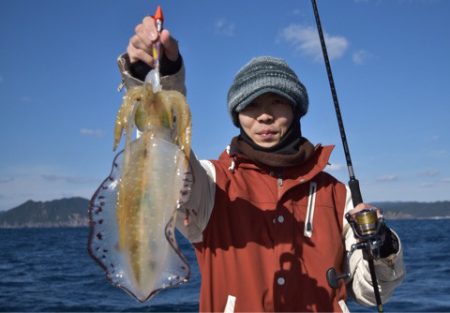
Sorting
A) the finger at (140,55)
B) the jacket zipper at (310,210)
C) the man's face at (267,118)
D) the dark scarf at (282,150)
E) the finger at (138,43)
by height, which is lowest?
the jacket zipper at (310,210)

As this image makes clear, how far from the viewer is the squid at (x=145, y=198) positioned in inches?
92.4

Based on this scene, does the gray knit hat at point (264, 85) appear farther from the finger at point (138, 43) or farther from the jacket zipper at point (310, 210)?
the finger at point (138, 43)

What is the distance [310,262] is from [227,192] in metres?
0.74

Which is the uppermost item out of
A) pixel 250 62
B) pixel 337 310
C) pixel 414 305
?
pixel 250 62

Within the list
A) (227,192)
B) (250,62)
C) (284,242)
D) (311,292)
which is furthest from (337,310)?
(250,62)

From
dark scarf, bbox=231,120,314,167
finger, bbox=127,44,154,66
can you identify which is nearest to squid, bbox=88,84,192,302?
finger, bbox=127,44,154,66

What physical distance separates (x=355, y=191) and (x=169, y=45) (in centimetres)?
185

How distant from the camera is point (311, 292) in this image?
3.25 m

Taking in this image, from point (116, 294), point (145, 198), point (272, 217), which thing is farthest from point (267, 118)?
point (116, 294)

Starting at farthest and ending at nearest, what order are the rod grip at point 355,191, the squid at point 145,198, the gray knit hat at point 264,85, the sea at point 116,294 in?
the sea at point 116,294, the rod grip at point 355,191, the gray knit hat at point 264,85, the squid at point 145,198

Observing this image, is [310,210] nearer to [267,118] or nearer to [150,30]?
[267,118]

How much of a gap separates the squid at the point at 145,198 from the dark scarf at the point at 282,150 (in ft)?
3.50

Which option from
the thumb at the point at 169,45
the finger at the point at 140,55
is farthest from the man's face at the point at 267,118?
the finger at the point at 140,55

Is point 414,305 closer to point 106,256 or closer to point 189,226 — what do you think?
point 189,226
